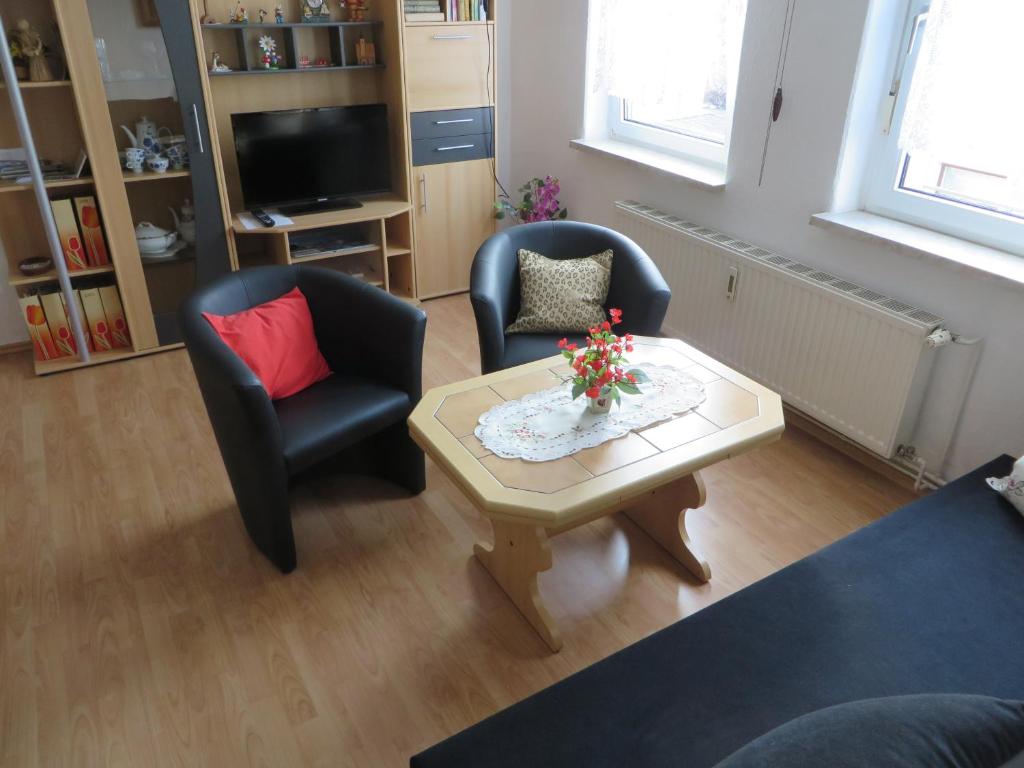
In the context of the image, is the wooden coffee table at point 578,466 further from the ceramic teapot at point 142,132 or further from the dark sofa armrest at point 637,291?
the ceramic teapot at point 142,132

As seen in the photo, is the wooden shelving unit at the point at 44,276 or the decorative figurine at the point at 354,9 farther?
the decorative figurine at the point at 354,9

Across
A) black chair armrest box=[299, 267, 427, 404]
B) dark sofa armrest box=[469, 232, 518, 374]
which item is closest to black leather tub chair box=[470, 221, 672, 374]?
dark sofa armrest box=[469, 232, 518, 374]

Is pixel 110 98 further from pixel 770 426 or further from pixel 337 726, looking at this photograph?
pixel 770 426

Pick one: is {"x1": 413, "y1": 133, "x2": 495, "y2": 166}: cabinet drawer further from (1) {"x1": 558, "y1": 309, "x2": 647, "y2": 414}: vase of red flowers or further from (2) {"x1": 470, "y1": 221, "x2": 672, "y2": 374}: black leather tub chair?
(1) {"x1": 558, "y1": 309, "x2": 647, "y2": 414}: vase of red flowers

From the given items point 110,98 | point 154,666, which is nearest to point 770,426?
point 154,666

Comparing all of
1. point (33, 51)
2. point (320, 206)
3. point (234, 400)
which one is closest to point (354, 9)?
point (320, 206)

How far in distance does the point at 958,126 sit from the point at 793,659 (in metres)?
1.81

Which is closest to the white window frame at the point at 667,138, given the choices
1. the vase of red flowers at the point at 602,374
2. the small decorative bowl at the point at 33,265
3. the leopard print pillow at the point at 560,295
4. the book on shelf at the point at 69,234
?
the leopard print pillow at the point at 560,295

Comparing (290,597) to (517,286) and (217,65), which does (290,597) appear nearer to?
(517,286)

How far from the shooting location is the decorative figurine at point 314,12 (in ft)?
12.1

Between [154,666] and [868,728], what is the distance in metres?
1.80

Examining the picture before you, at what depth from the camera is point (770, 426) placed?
213 cm

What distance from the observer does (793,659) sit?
1.63 metres

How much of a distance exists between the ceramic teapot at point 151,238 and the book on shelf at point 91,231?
15cm
